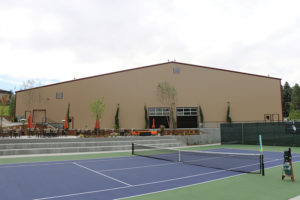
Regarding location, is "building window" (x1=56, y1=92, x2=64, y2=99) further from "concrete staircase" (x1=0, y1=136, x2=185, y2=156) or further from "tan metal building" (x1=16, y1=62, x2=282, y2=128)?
"concrete staircase" (x1=0, y1=136, x2=185, y2=156)

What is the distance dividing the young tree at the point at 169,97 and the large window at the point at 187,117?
0.99m

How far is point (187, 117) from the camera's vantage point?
35219mm

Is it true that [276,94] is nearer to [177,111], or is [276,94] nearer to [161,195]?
[177,111]

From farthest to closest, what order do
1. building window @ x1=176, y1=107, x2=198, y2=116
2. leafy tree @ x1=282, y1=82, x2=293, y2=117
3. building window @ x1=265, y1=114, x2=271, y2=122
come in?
1. leafy tree @ x1=282, y1=82, x2=293, y2=117
2. building window @ x1=265, y1=114, x2=271, y2=122
3. building window @ x1=176, y1=107, x2=198, y2=116

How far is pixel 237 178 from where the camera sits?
918cm

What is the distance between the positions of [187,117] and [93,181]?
27.5 m

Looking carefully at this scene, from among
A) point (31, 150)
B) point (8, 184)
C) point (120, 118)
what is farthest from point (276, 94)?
point (8, 184)

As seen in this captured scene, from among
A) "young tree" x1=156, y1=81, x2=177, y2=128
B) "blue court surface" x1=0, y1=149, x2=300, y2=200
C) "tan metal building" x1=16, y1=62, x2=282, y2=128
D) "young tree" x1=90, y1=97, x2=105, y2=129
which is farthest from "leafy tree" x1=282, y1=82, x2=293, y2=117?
"blue court surface" x1=0, y1=149, x2=300, y2=200

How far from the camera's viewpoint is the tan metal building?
1288 inches

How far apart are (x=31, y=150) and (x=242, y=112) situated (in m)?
28.9

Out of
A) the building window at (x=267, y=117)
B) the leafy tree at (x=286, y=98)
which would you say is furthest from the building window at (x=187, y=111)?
the leafy tree at (x=286, y=98)

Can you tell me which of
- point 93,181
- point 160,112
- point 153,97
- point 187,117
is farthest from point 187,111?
point 93,181

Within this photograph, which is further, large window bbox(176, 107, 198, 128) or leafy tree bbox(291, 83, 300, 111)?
leafy tree bbox(291, 83, 300, 111)

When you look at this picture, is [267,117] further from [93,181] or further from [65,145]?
[93,181]
